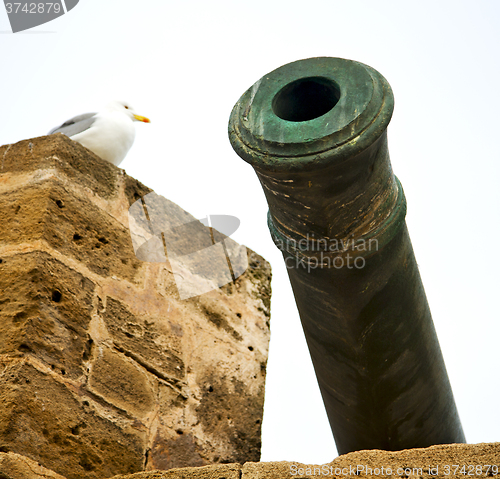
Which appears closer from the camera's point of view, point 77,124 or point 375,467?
point 375,467

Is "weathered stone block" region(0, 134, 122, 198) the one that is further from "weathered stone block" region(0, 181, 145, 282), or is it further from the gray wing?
the gray wing

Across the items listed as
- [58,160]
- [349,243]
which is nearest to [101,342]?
[58,160]

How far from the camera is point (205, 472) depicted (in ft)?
6.19

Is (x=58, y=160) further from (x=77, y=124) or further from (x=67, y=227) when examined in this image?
(x=77, y=124)

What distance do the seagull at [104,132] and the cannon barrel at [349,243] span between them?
4.58 feet

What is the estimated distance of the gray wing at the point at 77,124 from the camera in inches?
130

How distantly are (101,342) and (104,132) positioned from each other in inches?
48.5

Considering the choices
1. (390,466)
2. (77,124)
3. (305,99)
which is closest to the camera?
(390,466)

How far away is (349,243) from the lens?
6.23ft

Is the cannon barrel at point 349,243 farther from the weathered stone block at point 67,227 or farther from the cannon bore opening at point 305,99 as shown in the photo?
the weathered stone block at point 67,227

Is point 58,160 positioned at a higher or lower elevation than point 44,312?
higher

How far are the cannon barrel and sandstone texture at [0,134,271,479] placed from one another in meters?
0.54

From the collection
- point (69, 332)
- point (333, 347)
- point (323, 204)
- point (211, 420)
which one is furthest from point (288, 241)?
Answer: point (211, 420)

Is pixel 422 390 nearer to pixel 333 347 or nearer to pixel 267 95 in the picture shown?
pixel 333 347
